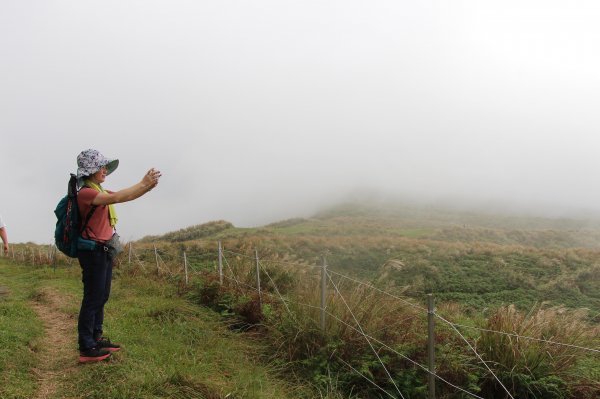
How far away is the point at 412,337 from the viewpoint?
5.72 metres

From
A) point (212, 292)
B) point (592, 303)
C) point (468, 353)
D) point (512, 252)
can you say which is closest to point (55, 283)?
point (212, 292)

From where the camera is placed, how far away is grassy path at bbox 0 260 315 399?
434 cm

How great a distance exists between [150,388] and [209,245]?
662 inches

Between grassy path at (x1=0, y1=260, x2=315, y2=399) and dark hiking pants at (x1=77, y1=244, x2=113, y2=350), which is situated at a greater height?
dark hiking pants at (x1=77, y1=244, x2=113, y2=350)

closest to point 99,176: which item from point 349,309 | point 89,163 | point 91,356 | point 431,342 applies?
point 89,163

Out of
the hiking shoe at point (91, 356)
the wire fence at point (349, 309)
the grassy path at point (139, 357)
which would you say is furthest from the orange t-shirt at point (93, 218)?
the wire fence at point (349, 309)

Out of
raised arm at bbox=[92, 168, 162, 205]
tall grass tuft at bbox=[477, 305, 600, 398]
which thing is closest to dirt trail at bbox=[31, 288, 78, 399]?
raised arm at bbox=[92, 168, 162, 205]

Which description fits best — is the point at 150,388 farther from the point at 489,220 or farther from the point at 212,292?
the point at 489,220

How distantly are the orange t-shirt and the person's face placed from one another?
29 centimetres

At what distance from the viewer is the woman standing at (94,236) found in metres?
4.46

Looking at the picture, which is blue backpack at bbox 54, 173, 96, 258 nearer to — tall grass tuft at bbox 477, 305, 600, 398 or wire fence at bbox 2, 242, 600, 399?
wire fence at bbox 2, 242, 600, 399

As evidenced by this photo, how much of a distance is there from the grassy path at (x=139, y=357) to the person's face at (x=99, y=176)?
6.74ft

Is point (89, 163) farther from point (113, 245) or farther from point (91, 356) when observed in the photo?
point (91, 356)

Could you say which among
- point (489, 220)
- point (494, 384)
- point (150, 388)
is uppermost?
point (150, 388)
